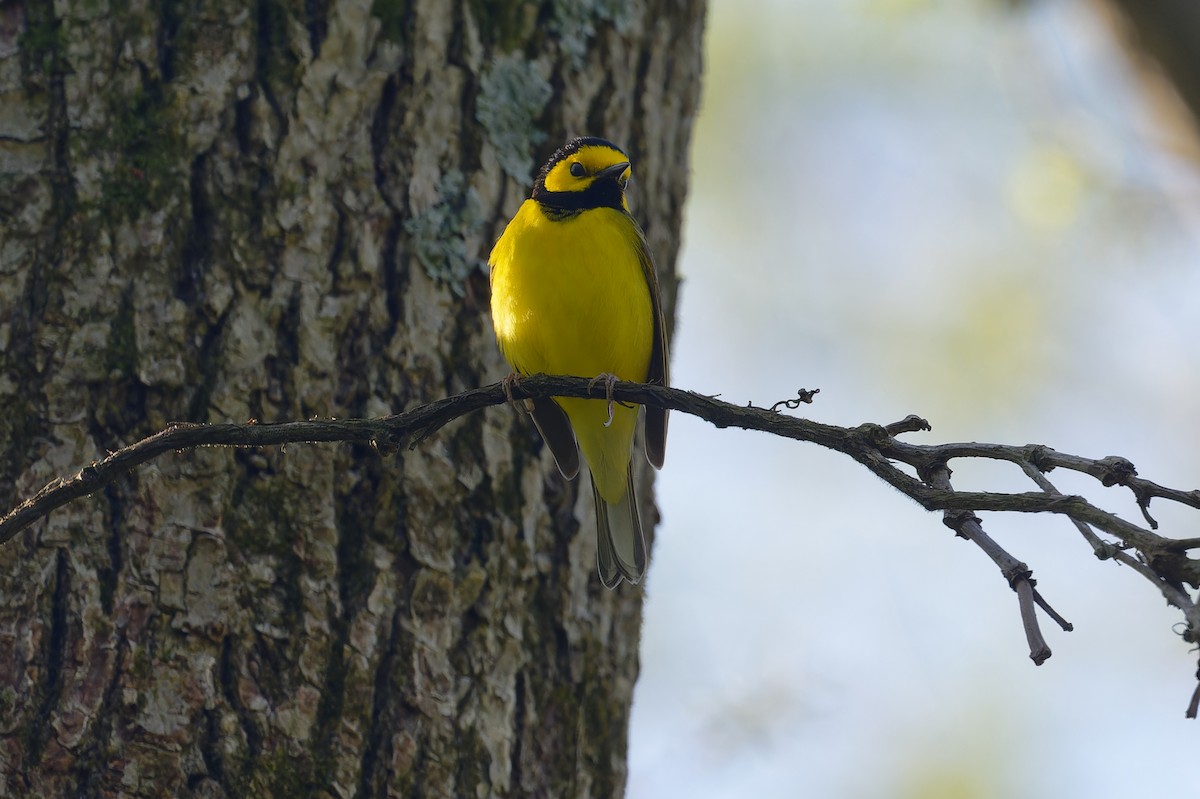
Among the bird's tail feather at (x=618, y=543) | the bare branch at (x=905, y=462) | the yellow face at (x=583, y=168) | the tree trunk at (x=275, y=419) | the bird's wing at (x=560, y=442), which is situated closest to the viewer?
the bare branch at (x=905, y=462)

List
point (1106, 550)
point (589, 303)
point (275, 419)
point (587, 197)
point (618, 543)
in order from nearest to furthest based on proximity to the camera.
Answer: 1. point (1106, 550)
2. point (275, 419)
3. point (618, 543)
4. point (589, 303)
5. point (587, 197)

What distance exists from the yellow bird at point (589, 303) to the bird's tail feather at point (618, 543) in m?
0.01

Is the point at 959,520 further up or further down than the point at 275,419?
further down

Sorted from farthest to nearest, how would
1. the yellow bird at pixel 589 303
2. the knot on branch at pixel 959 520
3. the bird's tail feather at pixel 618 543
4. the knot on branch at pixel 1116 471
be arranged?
the yellow bird at pixel 589 303, the bird's tail feather at pixel 618 543, the knot on branch at pixel 959 520, the knot on branch at pixel 1116 471

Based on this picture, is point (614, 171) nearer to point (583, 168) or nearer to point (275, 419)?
point (583, 168)

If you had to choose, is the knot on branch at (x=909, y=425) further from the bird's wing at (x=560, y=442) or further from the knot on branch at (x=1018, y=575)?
the bird's wing at (x=560, y=442)

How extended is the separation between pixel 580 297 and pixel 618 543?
3.25 ft

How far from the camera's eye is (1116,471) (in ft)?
6.34

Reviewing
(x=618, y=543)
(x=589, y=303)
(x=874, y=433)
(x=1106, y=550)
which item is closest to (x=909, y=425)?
(x=874, y=433)

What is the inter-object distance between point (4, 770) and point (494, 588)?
1310mm

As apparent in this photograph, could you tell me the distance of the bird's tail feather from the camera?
12.6 ft

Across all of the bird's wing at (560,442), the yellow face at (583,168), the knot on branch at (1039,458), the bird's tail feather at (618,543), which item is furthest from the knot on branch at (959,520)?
the yellow face at (583,168)

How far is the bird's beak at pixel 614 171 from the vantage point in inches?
175

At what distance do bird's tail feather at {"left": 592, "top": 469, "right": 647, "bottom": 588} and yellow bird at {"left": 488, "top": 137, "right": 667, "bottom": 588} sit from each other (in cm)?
1
